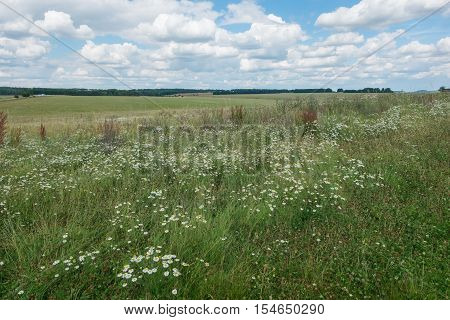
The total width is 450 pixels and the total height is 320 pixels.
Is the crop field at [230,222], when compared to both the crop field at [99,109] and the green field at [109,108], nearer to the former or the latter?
the crop field at [99,109]

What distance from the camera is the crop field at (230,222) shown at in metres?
3.79

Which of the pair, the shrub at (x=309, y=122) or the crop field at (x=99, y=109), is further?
the crop field at (x=99, y=109)

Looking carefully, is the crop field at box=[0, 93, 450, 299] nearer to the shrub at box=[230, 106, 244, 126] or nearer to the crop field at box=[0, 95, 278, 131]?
the shrub at box=[230, 106, 244, 126]

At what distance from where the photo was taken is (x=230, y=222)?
16.7ft

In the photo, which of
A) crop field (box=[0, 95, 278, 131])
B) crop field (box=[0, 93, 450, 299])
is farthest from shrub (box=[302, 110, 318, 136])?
crop field (box=[0, 95, 278, 131])

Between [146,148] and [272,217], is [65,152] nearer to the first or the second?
→ [146,148]

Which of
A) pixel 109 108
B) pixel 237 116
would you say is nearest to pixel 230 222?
pixel 237 116

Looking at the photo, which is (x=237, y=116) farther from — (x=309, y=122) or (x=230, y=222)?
(x=230, y=222)

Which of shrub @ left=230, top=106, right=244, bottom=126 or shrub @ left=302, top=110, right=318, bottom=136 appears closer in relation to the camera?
shrub @ left=302, top=110, right=318, bottom=136

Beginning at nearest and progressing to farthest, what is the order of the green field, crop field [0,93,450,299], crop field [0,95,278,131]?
crop field [0,93,450,299] < crop field [0,95,278,131] < the green field

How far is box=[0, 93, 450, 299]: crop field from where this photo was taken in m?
3.79

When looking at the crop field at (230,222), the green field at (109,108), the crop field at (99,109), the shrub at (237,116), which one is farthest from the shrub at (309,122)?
the green field at (109,108)

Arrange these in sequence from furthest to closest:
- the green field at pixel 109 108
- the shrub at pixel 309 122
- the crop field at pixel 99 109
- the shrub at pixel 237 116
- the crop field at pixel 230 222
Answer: the green field at pixel 109 108, the crop field at pixel 99 109, the shrub at pixel 237 116, the shrub at pixel 309 122, the crop field at pixel 230 222

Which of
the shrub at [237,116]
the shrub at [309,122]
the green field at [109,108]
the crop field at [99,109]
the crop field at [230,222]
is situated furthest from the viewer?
the green field at [109,108]
